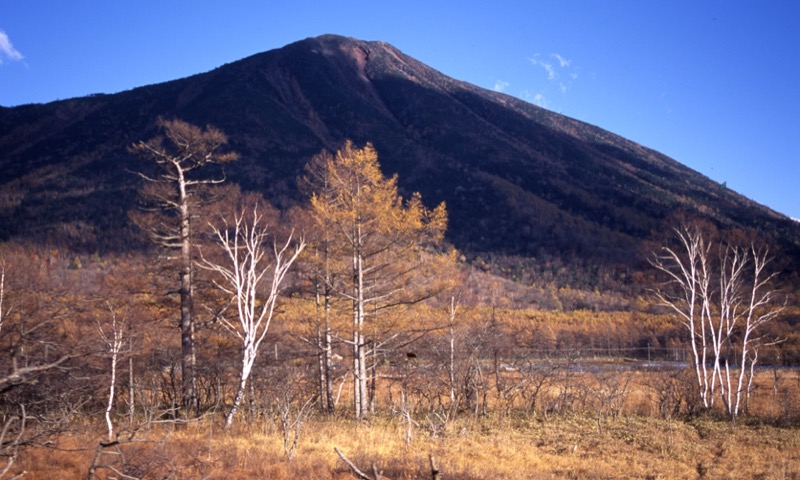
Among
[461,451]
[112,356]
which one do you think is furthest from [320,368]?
[461,451]

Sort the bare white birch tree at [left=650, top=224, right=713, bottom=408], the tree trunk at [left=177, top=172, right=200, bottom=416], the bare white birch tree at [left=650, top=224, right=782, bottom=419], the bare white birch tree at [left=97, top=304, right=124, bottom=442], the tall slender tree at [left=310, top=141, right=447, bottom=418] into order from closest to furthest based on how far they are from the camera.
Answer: the bare white birch tree at [left=97, top=304, right=124, bottom=442], the bare white birch tree at [left=650, top=224, right=782, bottom=419], the bare white birch tree at [left=650, top=224, right=713, bottom=408], the tree trunk at [left=177, top=172, right=200, bottom=416], the tall slender tree at [left=310, top=141, right=447, bottom=418]

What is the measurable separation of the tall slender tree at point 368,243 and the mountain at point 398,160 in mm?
51539

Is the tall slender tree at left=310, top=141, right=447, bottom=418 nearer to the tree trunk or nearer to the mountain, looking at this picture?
the tree trunk

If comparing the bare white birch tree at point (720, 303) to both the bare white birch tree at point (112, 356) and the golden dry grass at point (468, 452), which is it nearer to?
the golden dry grass at point (468, 452)

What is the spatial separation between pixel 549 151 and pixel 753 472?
147033 mm

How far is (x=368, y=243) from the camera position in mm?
15445

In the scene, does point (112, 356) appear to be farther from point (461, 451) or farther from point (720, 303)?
point (720, 303)

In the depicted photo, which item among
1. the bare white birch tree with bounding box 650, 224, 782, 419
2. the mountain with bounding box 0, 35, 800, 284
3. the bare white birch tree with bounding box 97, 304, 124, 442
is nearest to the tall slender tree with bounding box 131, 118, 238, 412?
the bare white birch tree with bounding box 97, 304, 124, 442

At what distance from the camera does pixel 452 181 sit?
400 feet

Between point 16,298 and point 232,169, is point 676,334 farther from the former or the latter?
point 232,169

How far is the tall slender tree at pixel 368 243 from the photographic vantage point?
49.5 ft

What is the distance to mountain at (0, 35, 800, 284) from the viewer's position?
Answer: 90875 millimetres

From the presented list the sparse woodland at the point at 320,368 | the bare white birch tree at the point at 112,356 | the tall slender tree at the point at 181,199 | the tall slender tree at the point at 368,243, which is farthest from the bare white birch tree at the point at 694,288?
the tall slender tree at the point at 181,199

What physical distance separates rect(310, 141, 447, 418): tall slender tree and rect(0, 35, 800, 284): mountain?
51539 millimetres
